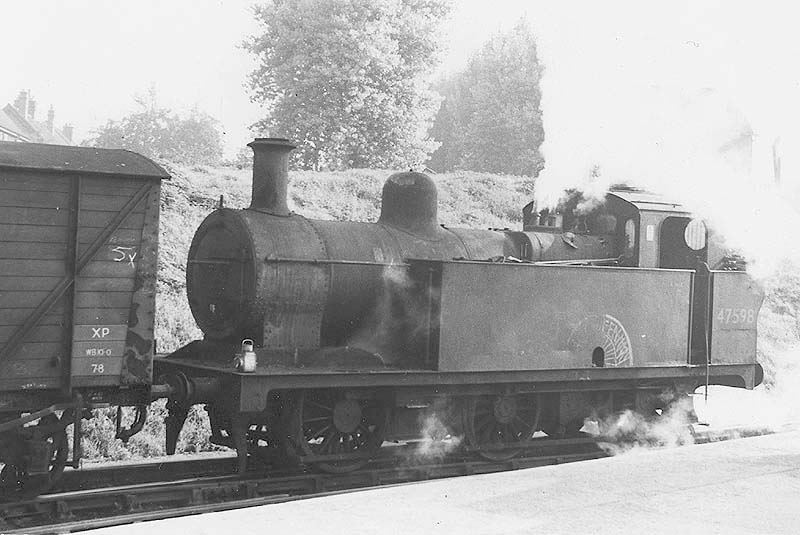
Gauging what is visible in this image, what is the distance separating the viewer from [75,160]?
6148mm

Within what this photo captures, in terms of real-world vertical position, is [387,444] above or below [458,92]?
below

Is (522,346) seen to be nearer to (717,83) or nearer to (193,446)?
(193,446)

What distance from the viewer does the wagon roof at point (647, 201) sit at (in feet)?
31.3

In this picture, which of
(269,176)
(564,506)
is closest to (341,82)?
(269,176)

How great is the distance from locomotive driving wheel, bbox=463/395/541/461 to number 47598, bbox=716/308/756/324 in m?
2.64

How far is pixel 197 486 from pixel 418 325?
2.45 m

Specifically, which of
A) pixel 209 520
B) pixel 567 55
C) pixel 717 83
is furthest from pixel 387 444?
pixel 717 83

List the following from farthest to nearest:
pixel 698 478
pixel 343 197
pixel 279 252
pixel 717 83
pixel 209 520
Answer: pixel 343 197 < pixel 717 83 < pixel 279 252 < pixel 698 478 < pixel 209 520

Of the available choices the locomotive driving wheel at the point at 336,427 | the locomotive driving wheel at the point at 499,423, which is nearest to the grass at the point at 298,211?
the locomotive driving wheel at the point at 336,427

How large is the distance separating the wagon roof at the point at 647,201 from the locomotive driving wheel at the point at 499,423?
Result: 98.4 inches

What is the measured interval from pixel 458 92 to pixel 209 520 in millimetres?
45334

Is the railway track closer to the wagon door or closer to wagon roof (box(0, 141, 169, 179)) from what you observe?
the wagon door

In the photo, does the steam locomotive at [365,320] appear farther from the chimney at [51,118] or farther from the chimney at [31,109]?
the chimney at [51,118]

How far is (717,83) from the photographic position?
12.5 m
